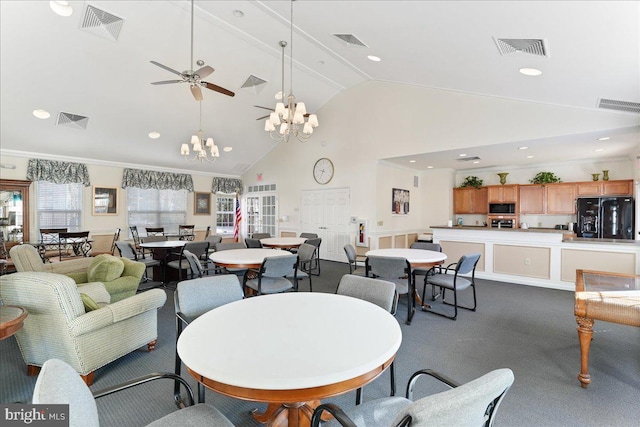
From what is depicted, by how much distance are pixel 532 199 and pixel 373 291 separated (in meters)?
6.91

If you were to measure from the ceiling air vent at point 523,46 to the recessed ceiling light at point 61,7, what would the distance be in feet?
16.9

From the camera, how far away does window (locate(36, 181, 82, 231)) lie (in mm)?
6609

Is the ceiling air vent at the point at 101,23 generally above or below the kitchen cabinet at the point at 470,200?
above

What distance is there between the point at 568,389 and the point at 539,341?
2.91 feet

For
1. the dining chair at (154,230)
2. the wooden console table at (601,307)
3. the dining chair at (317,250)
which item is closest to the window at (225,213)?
the dining chair at (154,230)

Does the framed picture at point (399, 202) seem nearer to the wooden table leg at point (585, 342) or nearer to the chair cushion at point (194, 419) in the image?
the wooden table leg at point (585, 342)

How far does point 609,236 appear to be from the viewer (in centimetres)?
610

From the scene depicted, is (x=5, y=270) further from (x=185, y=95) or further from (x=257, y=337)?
(x=257, y=337)

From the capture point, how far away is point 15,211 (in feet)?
20.8

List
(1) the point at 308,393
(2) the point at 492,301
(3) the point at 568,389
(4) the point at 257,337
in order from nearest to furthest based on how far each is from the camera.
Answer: (1) the point at 308,393 → (4) the point at 257,337 → (3) the point at 568,389 → (2) the point at 492,301

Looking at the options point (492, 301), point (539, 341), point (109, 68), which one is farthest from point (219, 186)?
point (539, 341)

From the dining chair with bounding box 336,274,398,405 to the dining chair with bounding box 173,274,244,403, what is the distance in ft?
2.69

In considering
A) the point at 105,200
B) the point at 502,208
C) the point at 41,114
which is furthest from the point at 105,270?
the point at 502,208

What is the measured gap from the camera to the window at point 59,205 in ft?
21.7
